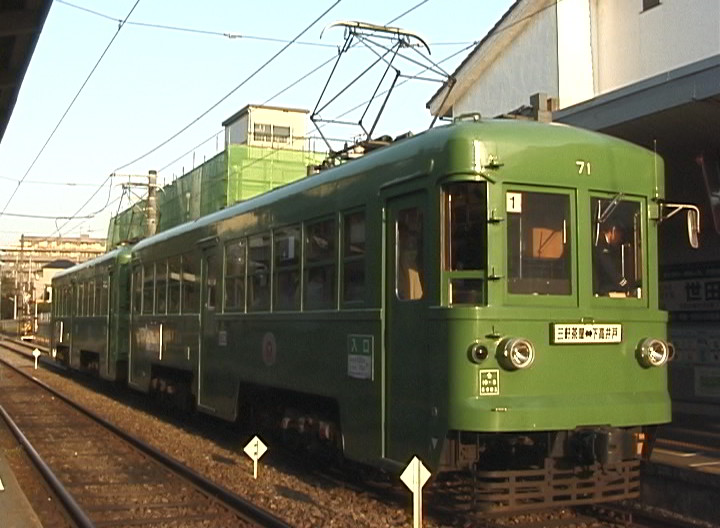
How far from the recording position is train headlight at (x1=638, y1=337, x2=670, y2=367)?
24.0ft

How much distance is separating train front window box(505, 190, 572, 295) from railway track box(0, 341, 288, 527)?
2.66m

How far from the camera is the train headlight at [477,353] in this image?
6664mm

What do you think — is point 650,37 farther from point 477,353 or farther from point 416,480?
point 416,480

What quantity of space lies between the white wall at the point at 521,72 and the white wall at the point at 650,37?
1007 millimetres

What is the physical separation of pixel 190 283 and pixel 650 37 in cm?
→ 1015

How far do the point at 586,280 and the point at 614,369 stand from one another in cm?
72

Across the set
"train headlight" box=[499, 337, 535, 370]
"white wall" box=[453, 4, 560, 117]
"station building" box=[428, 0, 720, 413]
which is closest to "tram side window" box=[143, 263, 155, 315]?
"station building" box=[428, 0, 720, 413]

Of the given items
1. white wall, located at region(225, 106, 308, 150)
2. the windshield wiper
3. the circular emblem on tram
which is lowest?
the circular emblem on tram

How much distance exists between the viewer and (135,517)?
320 inches

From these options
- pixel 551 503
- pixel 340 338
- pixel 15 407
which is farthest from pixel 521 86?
pixel 551 503

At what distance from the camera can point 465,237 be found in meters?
6.97

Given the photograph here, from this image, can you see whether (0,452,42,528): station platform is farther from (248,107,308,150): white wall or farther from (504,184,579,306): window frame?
(248,107,308,150): white wall

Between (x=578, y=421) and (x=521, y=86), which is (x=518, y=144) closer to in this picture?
(x=578, y=421)

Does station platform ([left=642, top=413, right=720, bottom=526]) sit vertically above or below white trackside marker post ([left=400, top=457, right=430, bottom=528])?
below
